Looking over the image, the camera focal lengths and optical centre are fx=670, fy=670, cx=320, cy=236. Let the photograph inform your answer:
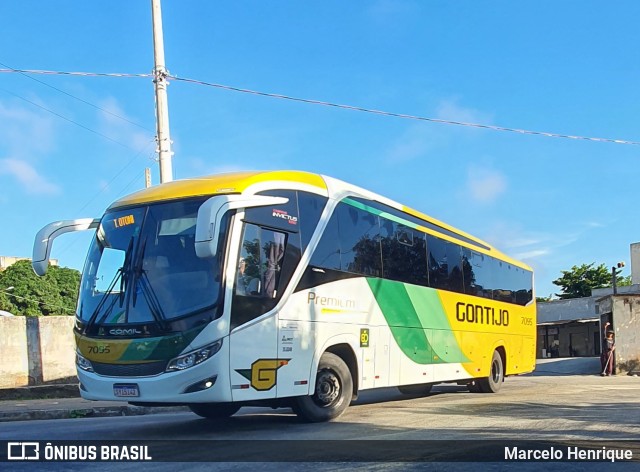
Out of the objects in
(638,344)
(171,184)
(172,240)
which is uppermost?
(171,184)

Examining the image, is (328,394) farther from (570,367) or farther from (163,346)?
(570,367)

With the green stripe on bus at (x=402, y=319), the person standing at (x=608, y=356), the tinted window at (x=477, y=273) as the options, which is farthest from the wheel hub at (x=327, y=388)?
the person standing at (x=608, y=356)

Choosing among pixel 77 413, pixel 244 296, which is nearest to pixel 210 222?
pixel 244 296

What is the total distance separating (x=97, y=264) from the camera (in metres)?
8.76

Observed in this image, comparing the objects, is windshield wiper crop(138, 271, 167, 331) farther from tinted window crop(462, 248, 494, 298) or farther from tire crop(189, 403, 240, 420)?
tinted window crop(462, 248, 494, 298)

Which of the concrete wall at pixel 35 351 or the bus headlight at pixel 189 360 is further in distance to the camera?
the concrete wall at pixel 35 351

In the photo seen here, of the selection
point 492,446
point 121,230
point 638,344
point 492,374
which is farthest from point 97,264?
point 638,344

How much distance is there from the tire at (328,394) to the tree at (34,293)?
55.7 metres

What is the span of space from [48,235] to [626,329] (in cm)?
2178

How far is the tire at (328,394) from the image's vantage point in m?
9.34

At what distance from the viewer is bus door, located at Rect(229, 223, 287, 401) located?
8031mm

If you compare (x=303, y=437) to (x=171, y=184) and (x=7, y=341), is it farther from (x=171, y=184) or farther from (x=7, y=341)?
(x=7, y=341)

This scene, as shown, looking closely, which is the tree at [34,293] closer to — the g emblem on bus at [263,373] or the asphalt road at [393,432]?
the asphalt road at [393,432]

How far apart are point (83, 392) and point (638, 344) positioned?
862 inches
